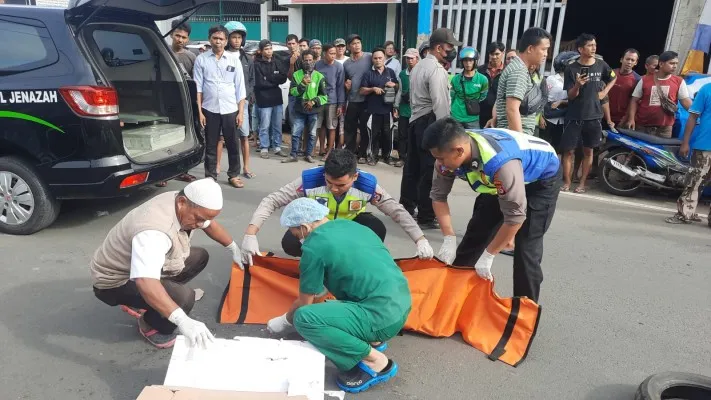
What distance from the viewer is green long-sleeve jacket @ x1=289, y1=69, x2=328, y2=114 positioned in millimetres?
7082

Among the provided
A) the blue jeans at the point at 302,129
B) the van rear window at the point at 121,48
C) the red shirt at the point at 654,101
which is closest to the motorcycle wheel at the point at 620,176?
the red shirt at the point at 654,101

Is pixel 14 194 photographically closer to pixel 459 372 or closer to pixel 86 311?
pixel 86 311

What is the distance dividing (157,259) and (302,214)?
70cm

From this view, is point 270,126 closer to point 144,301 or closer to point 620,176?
point 620,176

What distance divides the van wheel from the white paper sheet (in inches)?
100

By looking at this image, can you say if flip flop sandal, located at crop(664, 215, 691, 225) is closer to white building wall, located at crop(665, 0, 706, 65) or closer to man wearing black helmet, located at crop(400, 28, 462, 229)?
A: man wearing black helmet, located at crop(400, 28, 462, 229)

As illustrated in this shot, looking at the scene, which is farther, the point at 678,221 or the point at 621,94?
the point at 621,94

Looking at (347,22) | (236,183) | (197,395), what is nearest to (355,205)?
(197,395)

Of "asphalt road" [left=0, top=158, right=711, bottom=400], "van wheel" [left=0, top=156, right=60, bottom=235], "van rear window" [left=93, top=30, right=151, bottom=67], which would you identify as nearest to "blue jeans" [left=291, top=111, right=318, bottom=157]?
"van rear window" [left=93, top=30, right=151, bottom=67]

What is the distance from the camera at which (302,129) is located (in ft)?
24.7

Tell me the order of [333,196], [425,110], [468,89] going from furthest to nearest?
[468,89]
[425,110]
[333,196]

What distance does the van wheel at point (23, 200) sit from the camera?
403 centimetres

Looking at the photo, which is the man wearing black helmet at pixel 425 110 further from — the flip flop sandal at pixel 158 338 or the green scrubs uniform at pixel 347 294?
the flip flop sandal at pixel 158 338

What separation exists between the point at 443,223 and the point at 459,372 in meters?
0.95
